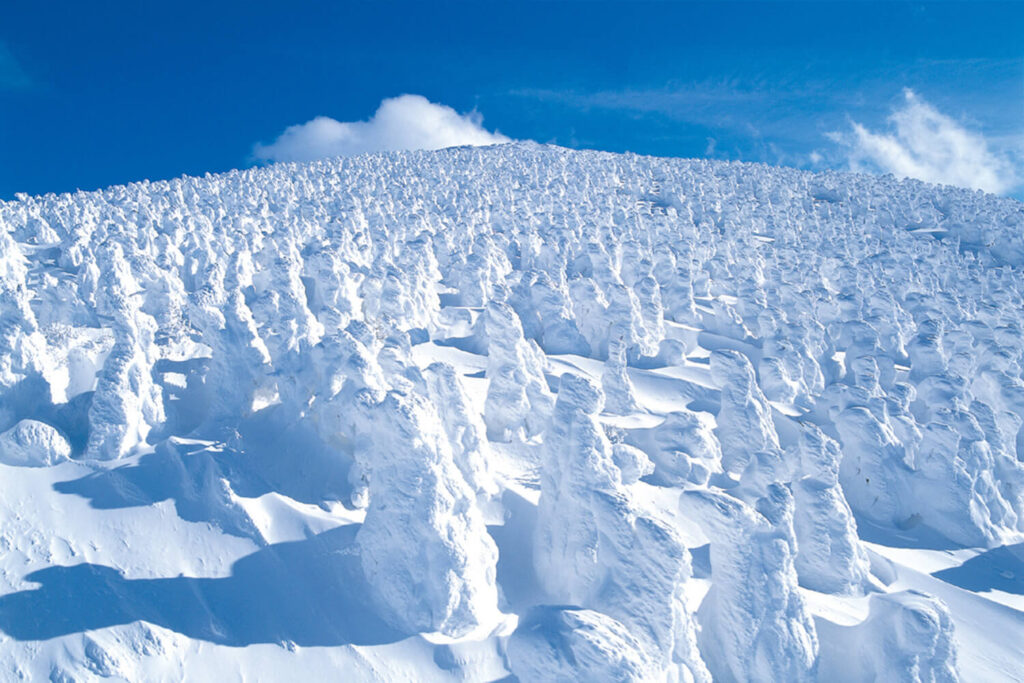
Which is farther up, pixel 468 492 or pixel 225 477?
pixel 225 477

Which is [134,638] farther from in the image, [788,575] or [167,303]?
[167,303]

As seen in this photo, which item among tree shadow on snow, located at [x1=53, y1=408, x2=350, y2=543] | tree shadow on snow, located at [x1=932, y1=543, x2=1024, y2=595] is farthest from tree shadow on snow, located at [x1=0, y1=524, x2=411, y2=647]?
tree shadow on snow, located at [x1=932, y1=543, x2=1024, y2=595]

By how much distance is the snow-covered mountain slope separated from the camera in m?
8.05

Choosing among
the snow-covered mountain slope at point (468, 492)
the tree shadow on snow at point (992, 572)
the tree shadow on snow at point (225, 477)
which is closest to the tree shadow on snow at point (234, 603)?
the snow-covered mountain slope at point (468, 492)

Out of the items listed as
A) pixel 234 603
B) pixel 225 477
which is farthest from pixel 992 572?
pixel 225 477

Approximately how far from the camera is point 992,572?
43.4 ft

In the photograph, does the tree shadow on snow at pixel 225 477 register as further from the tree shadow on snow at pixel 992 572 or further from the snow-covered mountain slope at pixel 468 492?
the tree shadow on snow at pixel 992 572

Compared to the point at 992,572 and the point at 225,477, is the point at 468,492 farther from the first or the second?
the point at 992,572

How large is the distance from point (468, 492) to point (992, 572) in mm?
12524

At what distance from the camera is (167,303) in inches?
690

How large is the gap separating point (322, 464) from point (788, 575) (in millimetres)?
8252

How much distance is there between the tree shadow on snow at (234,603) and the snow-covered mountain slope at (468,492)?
0.12ft

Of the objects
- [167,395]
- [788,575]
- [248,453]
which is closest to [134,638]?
[248,453]

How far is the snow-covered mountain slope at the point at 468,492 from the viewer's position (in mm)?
8047
